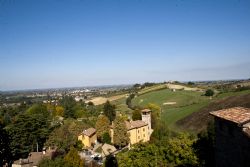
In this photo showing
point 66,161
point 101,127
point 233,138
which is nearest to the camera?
point 233,138

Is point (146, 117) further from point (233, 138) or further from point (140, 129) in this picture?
point (233, 138)

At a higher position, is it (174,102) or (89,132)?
(174,102)

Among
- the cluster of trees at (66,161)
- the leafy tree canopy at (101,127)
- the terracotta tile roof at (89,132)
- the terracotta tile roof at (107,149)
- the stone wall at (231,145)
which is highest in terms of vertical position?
the stone wall at (231,145)

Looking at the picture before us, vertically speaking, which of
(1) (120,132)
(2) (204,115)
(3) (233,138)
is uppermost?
(3) (233,138)

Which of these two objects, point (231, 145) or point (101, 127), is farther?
point (101, 127)

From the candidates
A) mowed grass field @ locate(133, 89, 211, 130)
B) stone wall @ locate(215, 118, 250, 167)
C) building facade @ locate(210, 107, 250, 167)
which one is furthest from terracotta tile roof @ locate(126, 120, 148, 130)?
building facade @ locate(210, 107, 250, 167)

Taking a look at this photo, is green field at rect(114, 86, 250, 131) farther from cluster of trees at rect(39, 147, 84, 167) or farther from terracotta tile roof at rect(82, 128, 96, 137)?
cluster of trees at rect(39, 147, 84, 167)

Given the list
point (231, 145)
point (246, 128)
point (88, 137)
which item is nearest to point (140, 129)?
point (88, 137)

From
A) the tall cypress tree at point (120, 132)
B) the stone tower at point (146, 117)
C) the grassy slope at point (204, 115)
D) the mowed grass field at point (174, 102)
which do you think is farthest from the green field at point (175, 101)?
the tall cypress tree at point (120, 132)

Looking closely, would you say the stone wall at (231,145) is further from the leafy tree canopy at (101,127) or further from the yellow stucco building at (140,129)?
the leafy tree canopy at (101,127)
